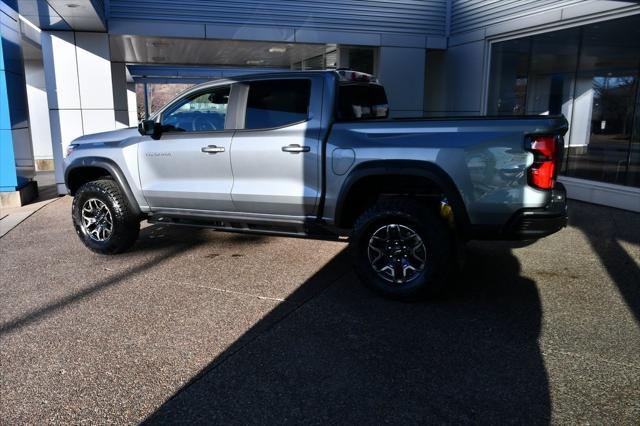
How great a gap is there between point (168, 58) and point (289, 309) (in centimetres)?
1413

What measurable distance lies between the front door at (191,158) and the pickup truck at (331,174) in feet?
0.04

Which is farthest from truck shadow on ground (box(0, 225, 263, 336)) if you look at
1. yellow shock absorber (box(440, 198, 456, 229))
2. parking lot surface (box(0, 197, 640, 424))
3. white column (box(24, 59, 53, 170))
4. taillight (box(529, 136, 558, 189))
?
white column (box(24, 59, 53, 170))

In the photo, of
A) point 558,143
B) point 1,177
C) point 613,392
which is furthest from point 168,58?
point 613,392

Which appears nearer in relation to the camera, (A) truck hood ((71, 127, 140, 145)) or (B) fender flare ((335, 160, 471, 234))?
(B) fender flare ((335, 160, 471, 234))

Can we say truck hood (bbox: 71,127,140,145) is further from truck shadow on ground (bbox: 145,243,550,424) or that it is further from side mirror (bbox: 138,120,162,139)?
truck shadow on ground (bbox: 145,243,550,424)

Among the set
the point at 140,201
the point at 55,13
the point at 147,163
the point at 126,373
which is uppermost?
the point at 55,13

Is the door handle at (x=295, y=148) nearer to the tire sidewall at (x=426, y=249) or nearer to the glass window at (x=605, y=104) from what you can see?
the tire sidewall at (x=426, y=249)

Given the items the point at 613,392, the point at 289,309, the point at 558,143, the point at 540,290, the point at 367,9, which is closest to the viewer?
the point at 613,392

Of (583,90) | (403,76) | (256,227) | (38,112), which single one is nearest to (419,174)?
(256,227)

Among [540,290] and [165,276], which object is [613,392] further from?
[165,276]

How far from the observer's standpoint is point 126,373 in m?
3.43

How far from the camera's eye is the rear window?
5180mm

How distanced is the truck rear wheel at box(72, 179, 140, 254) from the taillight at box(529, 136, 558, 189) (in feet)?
13.7

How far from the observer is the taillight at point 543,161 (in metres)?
4.08
